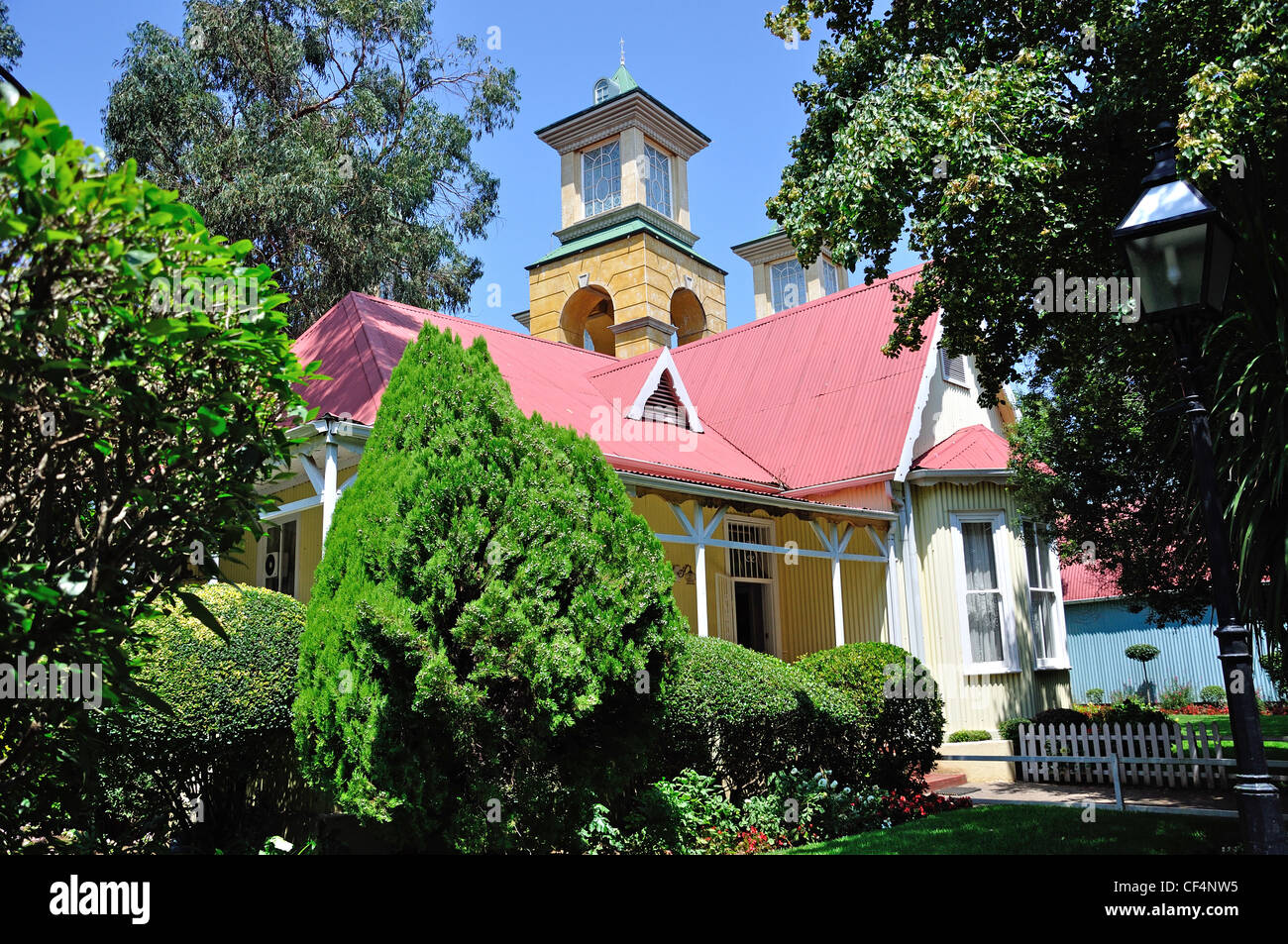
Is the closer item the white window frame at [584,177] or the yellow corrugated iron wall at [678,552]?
the yellow corrugated iron wall at [678,552]

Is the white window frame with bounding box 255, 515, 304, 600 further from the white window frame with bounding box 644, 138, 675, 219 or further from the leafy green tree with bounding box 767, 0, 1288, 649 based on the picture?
the white window frame with bounding box 644, 138, 675, 219

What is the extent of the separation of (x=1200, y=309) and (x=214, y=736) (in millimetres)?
7666

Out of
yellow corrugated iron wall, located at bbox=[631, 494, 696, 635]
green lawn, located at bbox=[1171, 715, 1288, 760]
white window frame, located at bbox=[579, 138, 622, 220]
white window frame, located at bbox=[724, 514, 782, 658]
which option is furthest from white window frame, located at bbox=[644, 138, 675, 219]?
green lawn, located at bbox=[1171, 715, 1288, 760]

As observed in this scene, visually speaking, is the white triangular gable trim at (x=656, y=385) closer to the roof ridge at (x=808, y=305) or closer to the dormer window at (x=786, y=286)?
the roof ridge at (x=808, y=305)

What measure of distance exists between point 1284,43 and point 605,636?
6.81 metres

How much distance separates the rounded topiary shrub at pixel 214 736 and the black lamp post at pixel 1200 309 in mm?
6858

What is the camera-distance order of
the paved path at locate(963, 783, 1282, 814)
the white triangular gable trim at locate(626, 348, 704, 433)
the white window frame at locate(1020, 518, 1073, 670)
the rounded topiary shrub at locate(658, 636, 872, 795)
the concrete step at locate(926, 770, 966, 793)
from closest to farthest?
the rounded topiary shrub at locate(658, 636, 872, 795) → the paved path at locate(963, 783, 1282, 814) → the concrete step at locate(926, 770, 966, 793) → the white triangular gable trim at locate(626, 348, 704, 433) → the white window frame at locate(1020, 518, 1073, 670)

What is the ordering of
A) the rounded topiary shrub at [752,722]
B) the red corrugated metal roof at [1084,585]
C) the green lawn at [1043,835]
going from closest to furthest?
the green lawn at [1043,835], the rounded topiary shrub at [752,722], the red corrugated metal roof at [1084,585]

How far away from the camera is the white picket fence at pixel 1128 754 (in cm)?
1221

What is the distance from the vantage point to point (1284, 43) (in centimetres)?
711

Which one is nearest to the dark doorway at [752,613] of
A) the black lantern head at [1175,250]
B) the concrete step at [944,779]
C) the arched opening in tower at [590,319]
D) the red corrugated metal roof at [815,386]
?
the red corrugated metal roof at [815,386]

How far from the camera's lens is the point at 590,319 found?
103 feet

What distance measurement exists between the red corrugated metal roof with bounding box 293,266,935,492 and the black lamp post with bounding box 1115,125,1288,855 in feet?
28.2

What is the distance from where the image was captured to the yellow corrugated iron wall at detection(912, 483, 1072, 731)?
16.1 meters
